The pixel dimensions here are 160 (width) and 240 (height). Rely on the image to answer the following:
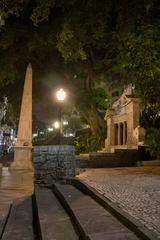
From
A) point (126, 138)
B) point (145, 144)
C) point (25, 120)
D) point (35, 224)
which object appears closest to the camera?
point (35, 224)

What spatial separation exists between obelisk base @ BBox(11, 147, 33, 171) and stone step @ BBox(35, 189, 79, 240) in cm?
1112

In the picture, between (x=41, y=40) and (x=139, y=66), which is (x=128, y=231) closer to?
(x=139, y=66)

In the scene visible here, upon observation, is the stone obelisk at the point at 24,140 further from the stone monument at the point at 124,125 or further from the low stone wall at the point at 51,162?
the low stone wall at the point at 51,162

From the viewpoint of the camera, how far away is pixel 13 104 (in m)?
26.5

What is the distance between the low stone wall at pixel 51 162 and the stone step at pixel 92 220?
5.69 feet

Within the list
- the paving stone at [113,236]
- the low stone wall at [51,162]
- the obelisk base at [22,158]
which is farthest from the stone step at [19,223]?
the obelisk base at [22,158]

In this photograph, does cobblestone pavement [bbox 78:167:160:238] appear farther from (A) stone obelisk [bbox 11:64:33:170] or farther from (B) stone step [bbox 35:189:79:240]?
(A) stone obelisk [bbox 11:64:33:170]

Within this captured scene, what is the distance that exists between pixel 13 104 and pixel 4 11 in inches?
595

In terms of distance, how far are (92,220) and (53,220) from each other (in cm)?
82

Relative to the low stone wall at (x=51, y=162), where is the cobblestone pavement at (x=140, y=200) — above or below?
below

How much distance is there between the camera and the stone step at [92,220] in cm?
402

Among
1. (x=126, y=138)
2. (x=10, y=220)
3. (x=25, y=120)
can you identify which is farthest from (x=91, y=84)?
(x=10, y=220)

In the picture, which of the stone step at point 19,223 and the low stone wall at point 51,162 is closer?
the stone step at point 19,223

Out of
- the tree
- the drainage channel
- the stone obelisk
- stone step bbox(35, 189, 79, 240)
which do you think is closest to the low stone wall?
the drainage channel
